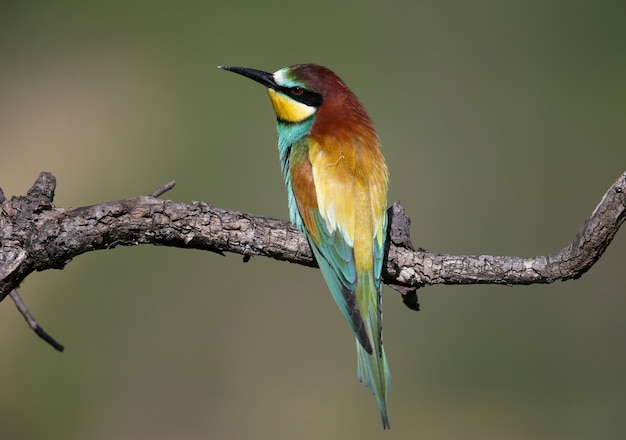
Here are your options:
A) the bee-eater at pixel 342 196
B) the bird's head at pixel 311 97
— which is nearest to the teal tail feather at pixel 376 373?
the bee-eater at pixel 342 196

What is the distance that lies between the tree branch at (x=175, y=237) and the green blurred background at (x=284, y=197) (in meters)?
1.35

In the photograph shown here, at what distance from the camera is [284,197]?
11.1 ft

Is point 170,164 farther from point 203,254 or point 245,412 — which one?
point 245,412

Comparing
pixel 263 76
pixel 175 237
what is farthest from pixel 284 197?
pixel 175 237

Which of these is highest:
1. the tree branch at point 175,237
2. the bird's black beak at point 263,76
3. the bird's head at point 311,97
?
the bird's black beak at point 263,76

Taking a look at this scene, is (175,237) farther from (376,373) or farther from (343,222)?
(376,373)

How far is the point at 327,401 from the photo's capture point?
298 centimetres

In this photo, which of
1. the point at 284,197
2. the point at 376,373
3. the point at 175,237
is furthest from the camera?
the point at 284,197

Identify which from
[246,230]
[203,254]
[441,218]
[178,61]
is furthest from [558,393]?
[178,61]

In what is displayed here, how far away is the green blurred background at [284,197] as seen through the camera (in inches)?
119

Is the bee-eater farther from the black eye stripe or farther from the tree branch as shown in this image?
the tree branch

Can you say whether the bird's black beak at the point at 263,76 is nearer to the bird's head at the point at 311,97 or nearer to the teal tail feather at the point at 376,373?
the bird's head at the point at 311,97

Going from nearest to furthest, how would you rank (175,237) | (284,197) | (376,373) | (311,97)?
(175,237), (376,373), (311,97), (284,197)

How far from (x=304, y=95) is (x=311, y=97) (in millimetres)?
22
